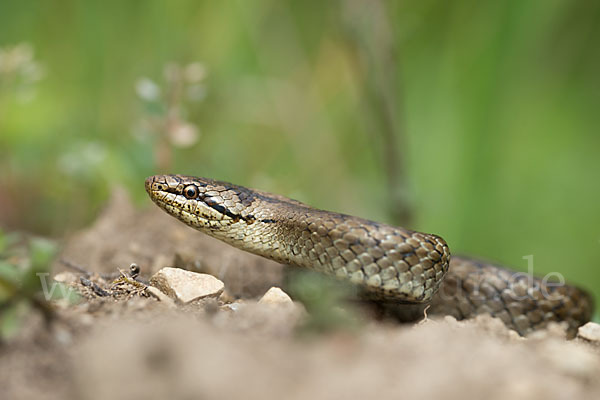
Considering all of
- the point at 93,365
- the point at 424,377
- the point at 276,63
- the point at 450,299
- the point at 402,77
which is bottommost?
the point at 93,365

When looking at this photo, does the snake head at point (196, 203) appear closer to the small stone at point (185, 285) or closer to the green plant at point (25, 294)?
the small stone at point (185, 285)

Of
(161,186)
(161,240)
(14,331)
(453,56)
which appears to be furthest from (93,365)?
(453,56)

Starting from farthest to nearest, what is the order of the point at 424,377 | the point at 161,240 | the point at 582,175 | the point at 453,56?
the point at 582,175, the point at 453,56, the point at 161,240, the point at 424,377

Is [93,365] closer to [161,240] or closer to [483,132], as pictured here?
[161,240]

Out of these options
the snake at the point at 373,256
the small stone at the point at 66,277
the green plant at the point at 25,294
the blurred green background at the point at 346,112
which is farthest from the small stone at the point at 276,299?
the blurred green background at the point at 346,112

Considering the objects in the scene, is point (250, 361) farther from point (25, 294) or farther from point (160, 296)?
point (160, 296)

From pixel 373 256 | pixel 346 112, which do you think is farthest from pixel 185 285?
pixel 346 112

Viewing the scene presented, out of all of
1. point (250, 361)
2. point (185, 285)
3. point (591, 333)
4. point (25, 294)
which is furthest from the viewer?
point (591, 333)
